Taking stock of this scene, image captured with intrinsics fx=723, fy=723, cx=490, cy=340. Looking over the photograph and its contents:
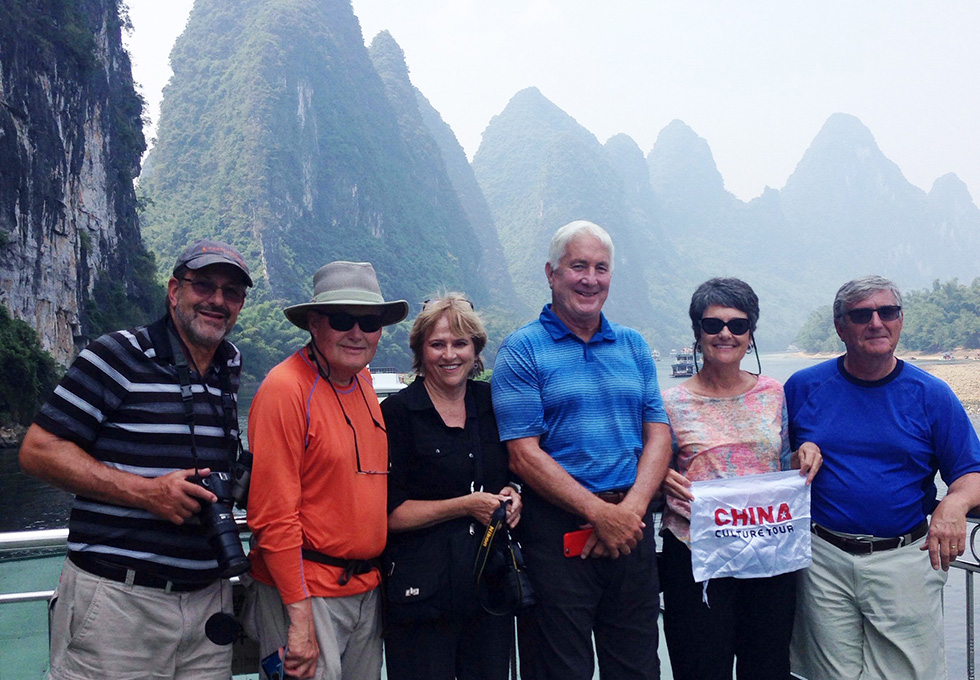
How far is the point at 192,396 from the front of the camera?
1.92 meters

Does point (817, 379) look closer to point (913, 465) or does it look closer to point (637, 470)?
point (913, 465)

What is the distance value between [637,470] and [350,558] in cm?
92

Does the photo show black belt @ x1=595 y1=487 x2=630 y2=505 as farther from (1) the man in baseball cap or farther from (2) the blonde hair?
(1) the man in baseball cap

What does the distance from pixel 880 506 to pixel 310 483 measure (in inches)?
68.9

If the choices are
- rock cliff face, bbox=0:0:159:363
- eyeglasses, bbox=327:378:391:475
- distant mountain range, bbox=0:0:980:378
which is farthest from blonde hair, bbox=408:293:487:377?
distant mountain range, bbox=0:0:980:378

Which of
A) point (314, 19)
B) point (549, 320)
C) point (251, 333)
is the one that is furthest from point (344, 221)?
point (549, 320)

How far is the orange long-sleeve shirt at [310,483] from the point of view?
1908 millimetres

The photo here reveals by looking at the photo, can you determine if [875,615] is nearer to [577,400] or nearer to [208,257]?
[577,400]

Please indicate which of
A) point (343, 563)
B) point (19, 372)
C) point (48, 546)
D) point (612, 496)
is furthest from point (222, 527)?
point (19, 372)

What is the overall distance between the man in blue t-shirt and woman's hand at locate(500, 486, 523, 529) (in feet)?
3.30

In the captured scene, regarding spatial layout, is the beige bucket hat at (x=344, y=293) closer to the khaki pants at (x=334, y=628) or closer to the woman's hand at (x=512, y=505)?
the woman's hand at (x=512, y=505)

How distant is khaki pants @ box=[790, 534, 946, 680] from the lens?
2223mm

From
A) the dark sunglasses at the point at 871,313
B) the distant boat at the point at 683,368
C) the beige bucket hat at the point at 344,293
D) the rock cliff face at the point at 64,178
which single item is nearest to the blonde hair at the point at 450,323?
the beige bucket hat at the point at 344,293

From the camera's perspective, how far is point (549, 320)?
7.81 feet
